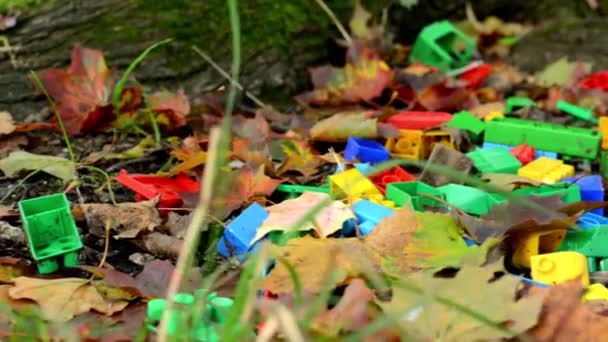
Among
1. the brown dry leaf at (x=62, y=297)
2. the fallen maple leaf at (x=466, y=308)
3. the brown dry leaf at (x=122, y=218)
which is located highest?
the brown dry leaf at (x=62, y=297)

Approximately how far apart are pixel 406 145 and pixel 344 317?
0.93 m

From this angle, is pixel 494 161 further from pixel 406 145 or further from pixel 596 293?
pixel 596 293

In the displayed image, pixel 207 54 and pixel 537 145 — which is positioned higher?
pixel 207 54

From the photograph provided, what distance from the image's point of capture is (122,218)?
5.04 ft

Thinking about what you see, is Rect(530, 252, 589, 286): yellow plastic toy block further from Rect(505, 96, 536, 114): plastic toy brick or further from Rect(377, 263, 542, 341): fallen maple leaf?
Rect(505, 96, 536, 114): plastic toy brick

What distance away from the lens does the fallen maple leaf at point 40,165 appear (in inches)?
67.6

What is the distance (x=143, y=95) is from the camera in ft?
7.01

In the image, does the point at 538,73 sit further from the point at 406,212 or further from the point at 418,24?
the point at 406,212

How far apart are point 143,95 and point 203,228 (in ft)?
2.39

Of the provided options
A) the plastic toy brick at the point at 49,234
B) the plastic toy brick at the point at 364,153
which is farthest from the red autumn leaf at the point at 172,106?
the plastic toy brick at the point at 49,234

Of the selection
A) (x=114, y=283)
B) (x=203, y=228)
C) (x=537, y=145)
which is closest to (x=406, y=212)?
(x=203, y=228)

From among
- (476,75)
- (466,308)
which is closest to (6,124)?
(466,308)

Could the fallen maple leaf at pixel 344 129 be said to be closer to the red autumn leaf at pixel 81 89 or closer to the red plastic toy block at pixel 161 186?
the red plastic toy block at pixel 161 186

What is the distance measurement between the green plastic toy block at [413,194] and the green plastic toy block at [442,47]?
108 centimetres
